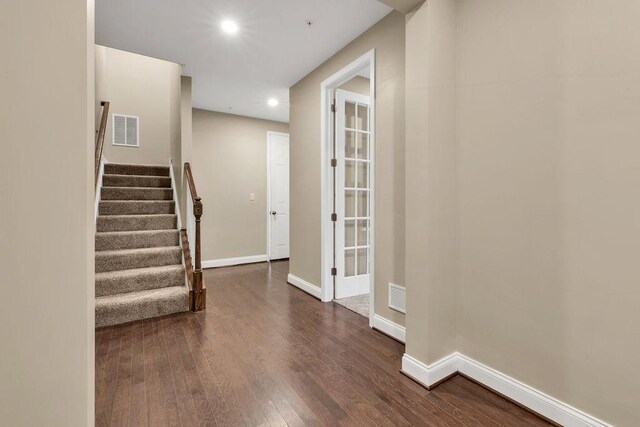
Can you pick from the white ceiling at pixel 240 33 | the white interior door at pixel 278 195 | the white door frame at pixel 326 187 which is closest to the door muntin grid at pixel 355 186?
the white door frame at pixel 326 187

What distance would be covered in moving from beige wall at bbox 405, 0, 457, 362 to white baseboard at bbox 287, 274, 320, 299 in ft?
5.48

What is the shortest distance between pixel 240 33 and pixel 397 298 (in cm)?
280

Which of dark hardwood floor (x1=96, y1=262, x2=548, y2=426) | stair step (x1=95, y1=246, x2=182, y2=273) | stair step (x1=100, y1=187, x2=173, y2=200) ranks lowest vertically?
dark hardwood floor (x1=96, y1=262, x2=548, y2=426)

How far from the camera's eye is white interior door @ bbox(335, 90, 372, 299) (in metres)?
3.34

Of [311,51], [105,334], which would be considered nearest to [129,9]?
[311,51]

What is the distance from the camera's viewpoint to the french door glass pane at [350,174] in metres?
3.42

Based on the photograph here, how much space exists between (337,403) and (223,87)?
13.0 feet

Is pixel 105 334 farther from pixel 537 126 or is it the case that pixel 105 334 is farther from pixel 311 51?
pixel 537 126

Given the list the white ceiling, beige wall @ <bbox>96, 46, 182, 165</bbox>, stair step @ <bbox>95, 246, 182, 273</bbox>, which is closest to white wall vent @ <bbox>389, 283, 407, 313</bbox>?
the white ceiling

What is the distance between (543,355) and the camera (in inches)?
60.1

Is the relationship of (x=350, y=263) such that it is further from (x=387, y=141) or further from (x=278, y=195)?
(x=278, y=195)

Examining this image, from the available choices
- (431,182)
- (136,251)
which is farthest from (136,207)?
(431,182)

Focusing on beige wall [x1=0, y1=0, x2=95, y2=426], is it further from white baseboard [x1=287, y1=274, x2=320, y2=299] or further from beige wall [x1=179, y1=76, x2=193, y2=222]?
beige wall [x1=179, y1=76, x2=193, y2=222]

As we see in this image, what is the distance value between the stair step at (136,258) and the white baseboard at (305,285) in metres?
1.43
